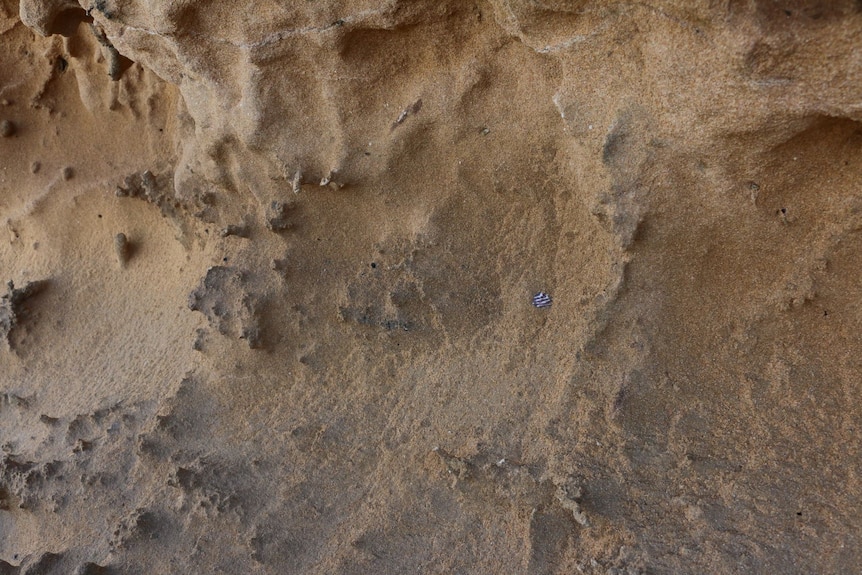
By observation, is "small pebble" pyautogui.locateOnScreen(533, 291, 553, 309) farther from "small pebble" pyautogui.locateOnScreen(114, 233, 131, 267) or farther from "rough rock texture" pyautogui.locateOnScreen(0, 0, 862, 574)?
"small pebble" pyautogui.locateOnScreen(114, 233, 131, 267)

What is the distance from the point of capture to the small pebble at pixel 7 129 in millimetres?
2020

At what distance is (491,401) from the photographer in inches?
51.5

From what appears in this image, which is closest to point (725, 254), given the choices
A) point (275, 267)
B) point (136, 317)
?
point (275, 267)

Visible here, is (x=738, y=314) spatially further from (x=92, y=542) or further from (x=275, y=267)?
(x=92, y=542)

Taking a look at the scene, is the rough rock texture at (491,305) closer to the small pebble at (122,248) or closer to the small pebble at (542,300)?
the small pebble at (542,300)

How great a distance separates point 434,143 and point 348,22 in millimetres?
267

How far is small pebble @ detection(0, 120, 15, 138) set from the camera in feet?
6.63

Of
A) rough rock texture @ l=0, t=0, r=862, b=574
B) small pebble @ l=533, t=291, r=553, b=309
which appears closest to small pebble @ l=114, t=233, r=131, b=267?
rough rock texture @ l=0, t=0, r=862, b=574

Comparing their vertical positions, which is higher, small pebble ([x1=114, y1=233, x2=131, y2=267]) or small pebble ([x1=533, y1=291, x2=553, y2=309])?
small pebble ([x1=533, y1=291, x2=553, y2=309])

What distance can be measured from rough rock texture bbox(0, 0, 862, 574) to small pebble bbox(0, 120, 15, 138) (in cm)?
59

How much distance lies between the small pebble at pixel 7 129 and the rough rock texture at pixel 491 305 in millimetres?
594

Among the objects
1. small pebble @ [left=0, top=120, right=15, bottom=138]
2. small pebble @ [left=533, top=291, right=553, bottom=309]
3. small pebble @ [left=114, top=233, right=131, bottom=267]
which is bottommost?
small pebble @ [left=114, top=233, right=131, bottom=267]

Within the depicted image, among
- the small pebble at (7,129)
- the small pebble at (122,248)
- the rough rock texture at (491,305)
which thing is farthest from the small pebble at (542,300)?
the small pebble at (7,129)

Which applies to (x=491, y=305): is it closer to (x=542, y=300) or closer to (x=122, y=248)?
(x=542, y=300)
